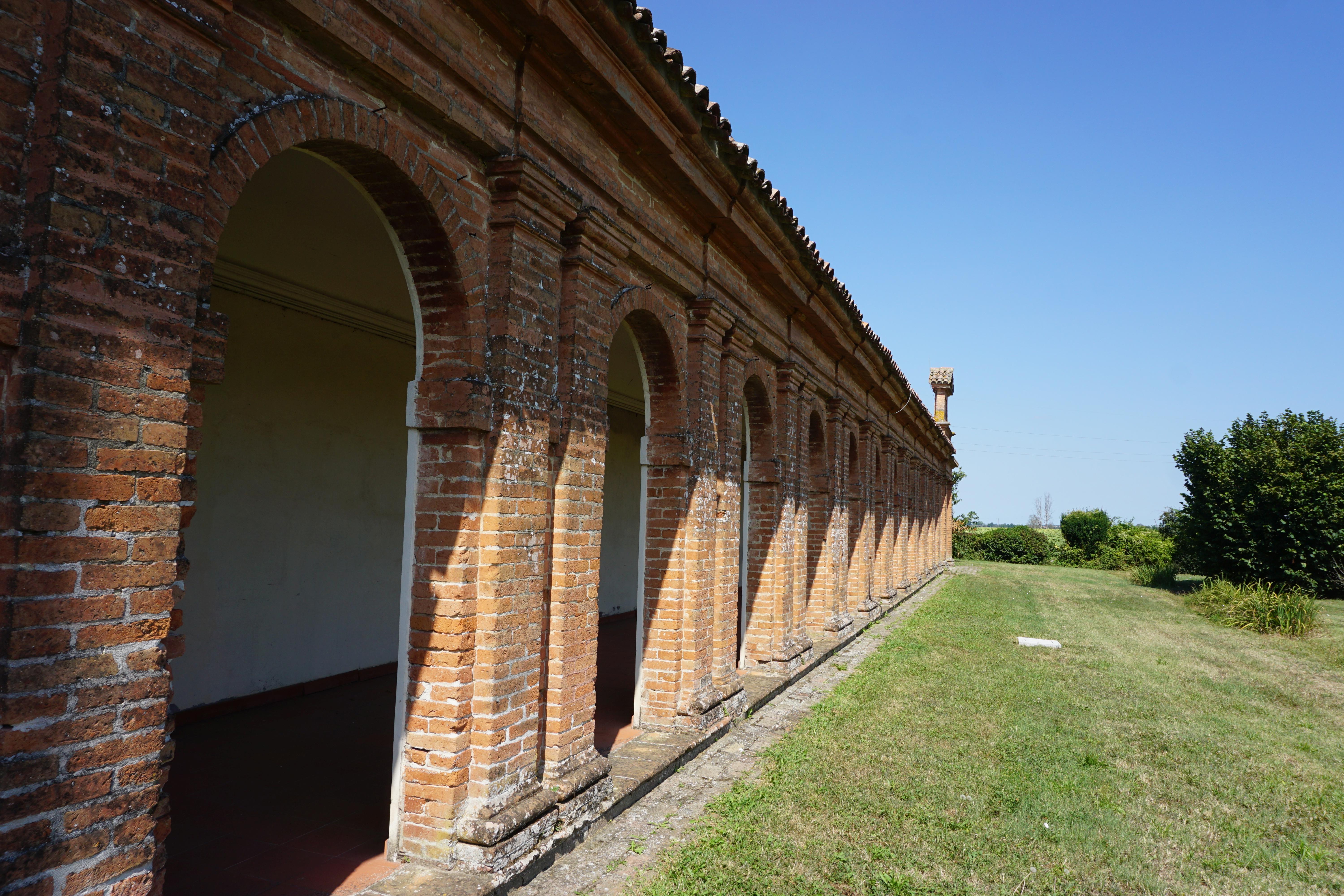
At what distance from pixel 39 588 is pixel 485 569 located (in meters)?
2.10

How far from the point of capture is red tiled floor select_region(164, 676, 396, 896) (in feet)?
12.5

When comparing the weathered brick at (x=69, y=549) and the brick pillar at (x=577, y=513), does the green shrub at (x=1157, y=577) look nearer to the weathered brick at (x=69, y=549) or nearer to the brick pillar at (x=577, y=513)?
the brick pillar at (x=577, y=513)

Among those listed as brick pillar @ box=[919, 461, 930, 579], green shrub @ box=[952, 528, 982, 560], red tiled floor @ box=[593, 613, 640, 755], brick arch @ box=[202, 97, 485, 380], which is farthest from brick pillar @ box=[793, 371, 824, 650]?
green shrub @ box=[952, 528, 982, 560]

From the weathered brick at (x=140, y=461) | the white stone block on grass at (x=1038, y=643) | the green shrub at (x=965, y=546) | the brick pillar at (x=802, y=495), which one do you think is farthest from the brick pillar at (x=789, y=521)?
the green shrub at (x=965, y=546)

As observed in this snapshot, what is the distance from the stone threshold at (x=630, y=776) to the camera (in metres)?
3.67

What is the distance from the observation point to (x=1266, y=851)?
532 cm

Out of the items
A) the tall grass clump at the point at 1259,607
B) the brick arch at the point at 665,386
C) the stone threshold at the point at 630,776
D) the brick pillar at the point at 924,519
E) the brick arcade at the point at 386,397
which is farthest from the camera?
the brick pillar at the point at 924,519

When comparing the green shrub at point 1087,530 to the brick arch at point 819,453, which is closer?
the brick arch at point 819,453

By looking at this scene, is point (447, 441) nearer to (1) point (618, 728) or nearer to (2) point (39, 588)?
(2) point (39, 588)

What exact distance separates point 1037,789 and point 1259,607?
1568 centimetres

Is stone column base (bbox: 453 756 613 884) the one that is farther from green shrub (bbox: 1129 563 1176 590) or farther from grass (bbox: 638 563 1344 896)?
green shrub (bbox: 1129 563 1176 590)

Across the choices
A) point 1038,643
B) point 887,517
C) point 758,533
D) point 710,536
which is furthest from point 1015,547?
point 710,536

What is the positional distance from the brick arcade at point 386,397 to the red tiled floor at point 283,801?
242 millimetres

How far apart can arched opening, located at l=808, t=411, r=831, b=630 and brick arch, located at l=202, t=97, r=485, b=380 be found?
26.1 ft
